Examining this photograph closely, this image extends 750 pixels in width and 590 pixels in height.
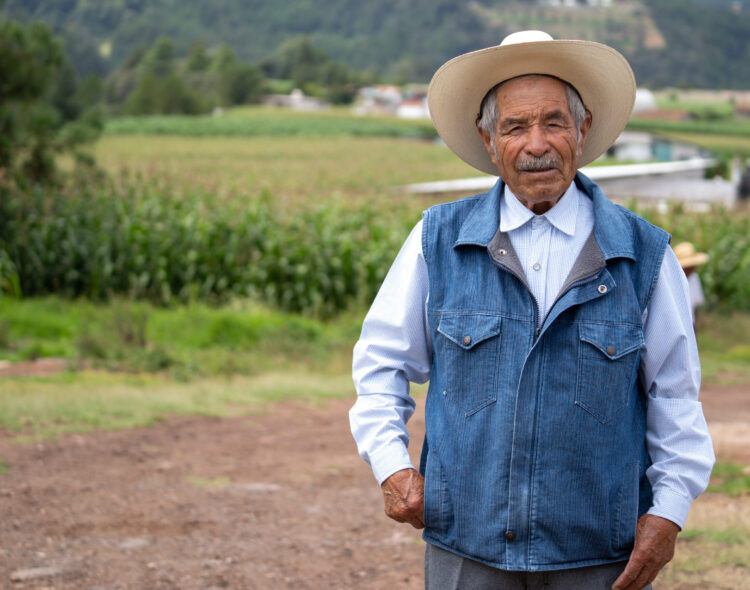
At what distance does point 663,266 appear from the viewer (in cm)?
199

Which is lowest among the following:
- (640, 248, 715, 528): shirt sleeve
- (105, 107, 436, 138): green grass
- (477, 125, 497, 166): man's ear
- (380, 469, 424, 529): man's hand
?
(105, 107, 436, 138): green grass

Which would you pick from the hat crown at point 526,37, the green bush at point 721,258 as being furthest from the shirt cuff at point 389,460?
the green bush at point 721,258

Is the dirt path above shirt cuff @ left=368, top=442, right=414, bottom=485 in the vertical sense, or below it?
below

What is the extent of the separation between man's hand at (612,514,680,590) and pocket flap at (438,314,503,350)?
0.51m

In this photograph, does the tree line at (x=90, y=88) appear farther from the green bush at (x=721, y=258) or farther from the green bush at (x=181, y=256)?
the green bush at (x=721, y=258)

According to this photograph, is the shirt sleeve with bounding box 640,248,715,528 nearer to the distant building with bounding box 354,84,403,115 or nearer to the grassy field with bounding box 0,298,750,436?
the grassy field with bounding box 0,298,750,436

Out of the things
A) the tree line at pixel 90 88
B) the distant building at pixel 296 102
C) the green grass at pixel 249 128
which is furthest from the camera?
the distant building at pixel 296 102

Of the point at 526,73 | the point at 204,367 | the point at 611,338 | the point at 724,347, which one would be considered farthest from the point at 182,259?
the point at 611,338

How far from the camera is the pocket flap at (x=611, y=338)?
1887mm

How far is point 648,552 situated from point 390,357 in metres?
0.67

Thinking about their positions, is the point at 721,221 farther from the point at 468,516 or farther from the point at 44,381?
the point at 468,516

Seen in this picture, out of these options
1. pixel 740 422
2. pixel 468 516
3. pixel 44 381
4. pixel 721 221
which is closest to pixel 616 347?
pixel 468 516

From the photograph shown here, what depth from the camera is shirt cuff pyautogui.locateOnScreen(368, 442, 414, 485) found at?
1997mm

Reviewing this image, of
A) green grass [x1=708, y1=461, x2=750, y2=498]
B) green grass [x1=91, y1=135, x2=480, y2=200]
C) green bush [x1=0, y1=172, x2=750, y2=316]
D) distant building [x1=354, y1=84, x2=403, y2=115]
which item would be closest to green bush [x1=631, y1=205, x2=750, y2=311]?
green bush [x1=0, y1=172, x2=750, y2=316]
